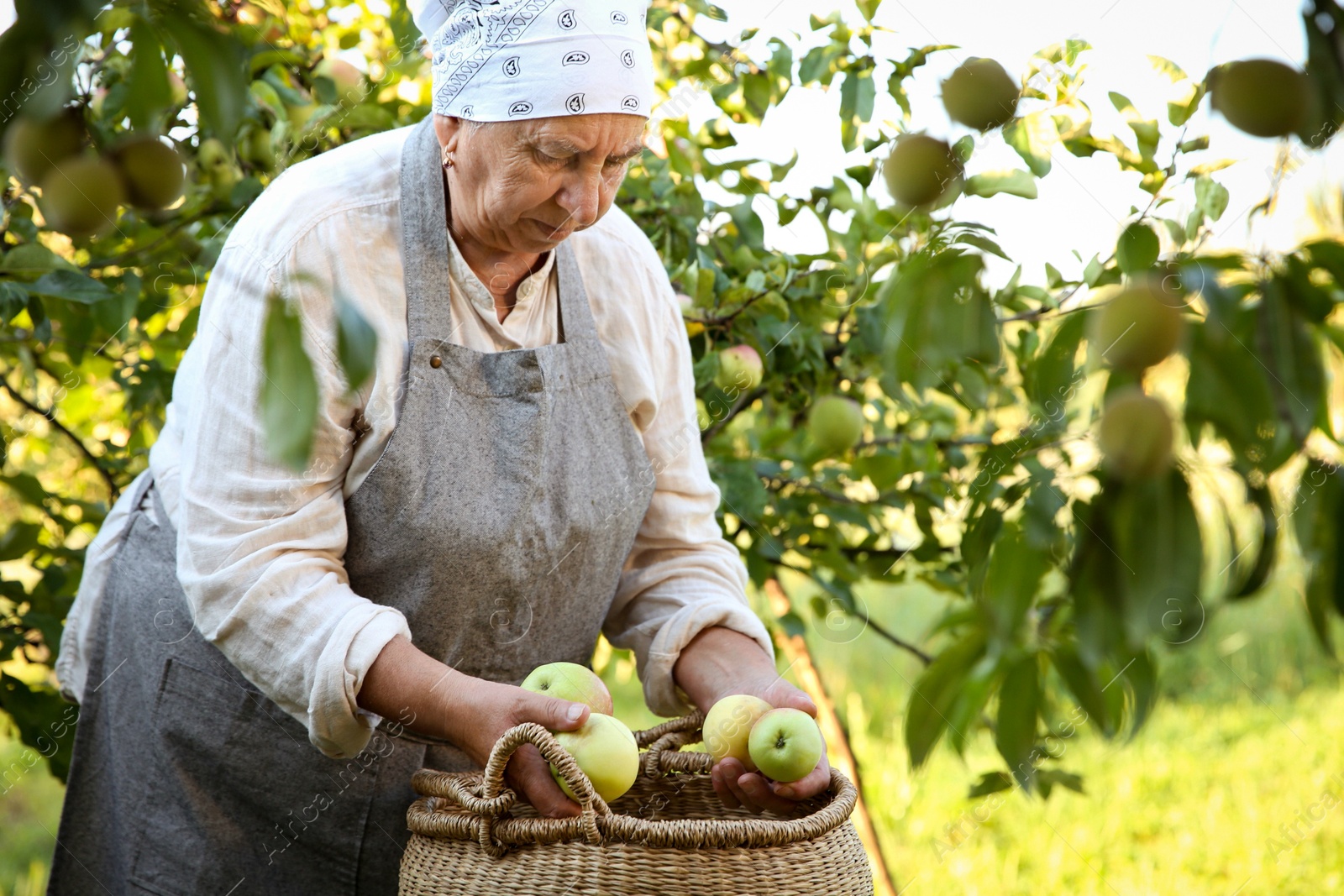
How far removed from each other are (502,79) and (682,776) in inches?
34.3

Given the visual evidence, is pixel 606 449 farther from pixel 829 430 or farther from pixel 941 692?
pixel 941 692

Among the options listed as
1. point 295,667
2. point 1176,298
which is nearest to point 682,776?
point 295,667

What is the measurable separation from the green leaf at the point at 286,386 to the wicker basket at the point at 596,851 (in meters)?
0.81

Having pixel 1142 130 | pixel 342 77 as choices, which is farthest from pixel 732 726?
pixel 342 77

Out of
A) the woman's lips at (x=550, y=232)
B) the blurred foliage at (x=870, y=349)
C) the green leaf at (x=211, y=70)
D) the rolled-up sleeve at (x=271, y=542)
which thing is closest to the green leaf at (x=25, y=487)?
the blurred foliage at (x=870, y=349)

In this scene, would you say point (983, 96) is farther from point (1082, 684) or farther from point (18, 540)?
point (18, 540)

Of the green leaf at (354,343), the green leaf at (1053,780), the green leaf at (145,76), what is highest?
the green leaf at (145,76)

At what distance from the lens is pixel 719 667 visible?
1513 millimetres

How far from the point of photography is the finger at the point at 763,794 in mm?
1344

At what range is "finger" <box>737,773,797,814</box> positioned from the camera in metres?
1.34

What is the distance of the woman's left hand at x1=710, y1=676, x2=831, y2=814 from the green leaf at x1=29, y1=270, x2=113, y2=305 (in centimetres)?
97

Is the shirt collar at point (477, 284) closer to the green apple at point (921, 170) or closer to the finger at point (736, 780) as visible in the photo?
the finger at point (736, 780)

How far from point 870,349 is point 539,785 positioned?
83 centimetres

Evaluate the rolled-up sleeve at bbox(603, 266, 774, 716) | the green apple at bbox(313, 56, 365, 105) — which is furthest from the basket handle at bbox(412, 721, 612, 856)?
the green apple at bbox(313, 56, 365, 105)
